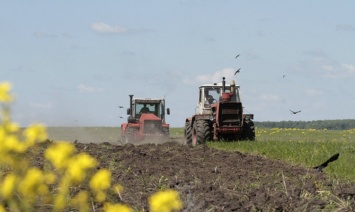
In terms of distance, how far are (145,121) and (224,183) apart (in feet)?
56.6

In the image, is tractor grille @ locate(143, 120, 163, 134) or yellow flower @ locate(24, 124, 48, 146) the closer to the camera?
yellow flower @ locate(24, 124, 48, 146)

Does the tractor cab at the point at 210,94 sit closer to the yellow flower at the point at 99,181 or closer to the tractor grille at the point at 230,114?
the tractor grille at the point at 230,114

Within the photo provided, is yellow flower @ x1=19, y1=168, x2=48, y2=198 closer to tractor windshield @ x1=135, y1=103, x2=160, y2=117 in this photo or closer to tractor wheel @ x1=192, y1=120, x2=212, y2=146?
tractor wheel @ x1=192, y1=120, x2=212, y2=146

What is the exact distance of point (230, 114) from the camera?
23.3m

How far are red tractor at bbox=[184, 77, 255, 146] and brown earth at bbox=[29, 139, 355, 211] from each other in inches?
181

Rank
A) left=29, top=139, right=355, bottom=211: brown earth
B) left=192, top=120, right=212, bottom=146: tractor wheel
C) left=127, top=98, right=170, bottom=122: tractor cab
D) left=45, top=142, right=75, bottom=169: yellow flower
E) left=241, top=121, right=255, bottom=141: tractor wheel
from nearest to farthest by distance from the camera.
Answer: left=45, top=142, right=75, bottom=169: yellow flower → left=29, top=139, right=355, bottom=211: brown earth → left=192, top=120, right=212, bottom=146: tractor wheel → left=241, top=121, right=255, bottom=141: tractor wheel → left=127, top=98, right=170, bottom=122: tractor cab

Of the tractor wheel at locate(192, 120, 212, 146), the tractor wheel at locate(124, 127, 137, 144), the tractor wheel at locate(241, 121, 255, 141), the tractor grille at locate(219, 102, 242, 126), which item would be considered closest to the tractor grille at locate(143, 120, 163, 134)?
the tractor wheel at locate(124, 127, 137, 144)

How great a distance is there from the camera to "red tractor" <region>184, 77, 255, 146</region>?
914 inches

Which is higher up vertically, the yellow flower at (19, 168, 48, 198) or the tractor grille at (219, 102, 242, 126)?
the tractor grille at (219, 102, 242, 126)

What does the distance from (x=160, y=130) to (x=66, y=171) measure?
25.8 meters

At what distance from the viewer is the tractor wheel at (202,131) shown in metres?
23.2

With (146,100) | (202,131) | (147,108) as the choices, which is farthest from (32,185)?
(147,108)

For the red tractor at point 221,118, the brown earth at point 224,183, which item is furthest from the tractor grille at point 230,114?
the brown earth at point 224,183

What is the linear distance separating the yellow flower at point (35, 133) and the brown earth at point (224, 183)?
16.2 feet
